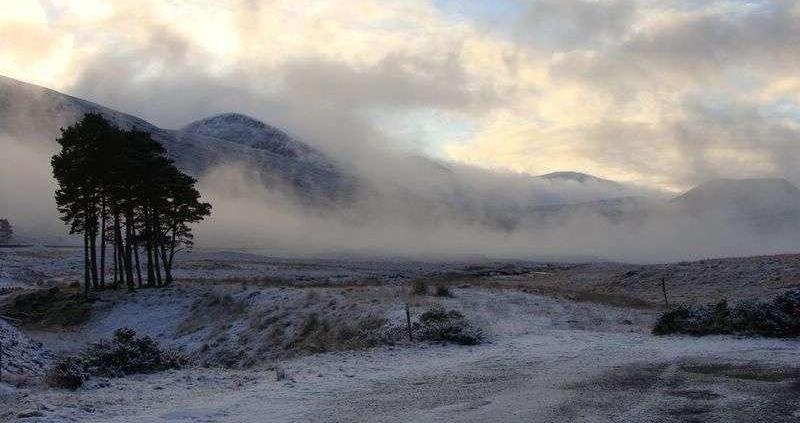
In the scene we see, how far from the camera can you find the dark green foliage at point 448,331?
2561cm

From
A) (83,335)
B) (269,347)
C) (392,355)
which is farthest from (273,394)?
(83,335)

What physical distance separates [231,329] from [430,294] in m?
12.6

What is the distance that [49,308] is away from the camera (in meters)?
48.5

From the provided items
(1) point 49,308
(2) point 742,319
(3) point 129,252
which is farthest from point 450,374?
(3) point 129,252

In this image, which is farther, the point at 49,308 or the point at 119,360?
the point at 49,308

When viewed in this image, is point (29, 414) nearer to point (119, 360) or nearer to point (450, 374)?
point (119, 360)

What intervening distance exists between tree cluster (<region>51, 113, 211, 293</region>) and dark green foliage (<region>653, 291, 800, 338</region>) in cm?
4063

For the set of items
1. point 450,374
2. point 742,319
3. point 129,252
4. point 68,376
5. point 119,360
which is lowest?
point 450,374

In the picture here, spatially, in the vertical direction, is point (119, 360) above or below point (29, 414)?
below

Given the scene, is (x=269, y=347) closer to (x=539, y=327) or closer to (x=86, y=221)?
(x=539, y=327)

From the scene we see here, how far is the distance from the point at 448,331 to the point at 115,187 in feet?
122

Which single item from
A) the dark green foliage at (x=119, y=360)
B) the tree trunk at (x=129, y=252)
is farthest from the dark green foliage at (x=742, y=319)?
the tree trunk at (x=129, y=252)

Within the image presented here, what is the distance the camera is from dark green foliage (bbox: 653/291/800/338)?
23.9m

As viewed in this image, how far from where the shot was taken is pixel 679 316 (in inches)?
1079
